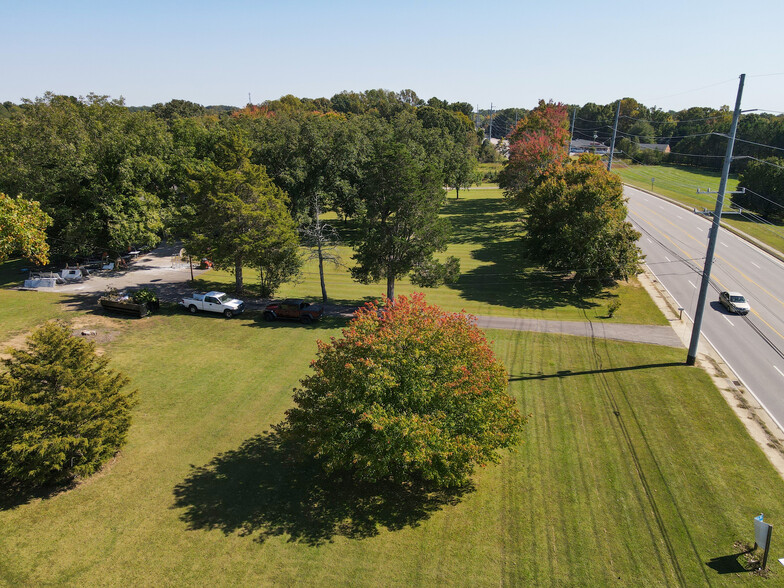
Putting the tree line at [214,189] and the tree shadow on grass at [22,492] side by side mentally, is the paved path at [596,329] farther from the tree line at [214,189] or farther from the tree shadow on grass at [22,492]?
the tree shadow on grass at [22,492]

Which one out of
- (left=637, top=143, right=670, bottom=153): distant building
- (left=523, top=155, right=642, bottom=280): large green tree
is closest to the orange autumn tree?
(left=523, top=155, right=642, bottom=280): large green tree

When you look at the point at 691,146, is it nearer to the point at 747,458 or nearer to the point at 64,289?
the point at 747,458

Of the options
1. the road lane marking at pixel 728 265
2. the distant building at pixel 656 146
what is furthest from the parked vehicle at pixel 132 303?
the distant building at pixel 656 146

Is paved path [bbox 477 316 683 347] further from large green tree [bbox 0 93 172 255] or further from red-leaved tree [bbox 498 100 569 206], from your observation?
large green tree [bbox 0 93 172 255]

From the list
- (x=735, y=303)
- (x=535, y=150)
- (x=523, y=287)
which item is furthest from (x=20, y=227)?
(x=535, y=150)

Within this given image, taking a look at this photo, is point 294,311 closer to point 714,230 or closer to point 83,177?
point 83,177

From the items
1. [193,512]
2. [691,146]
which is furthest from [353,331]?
[691,146]

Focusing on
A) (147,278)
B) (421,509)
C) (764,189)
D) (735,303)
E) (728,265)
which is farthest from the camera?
(764,189)
